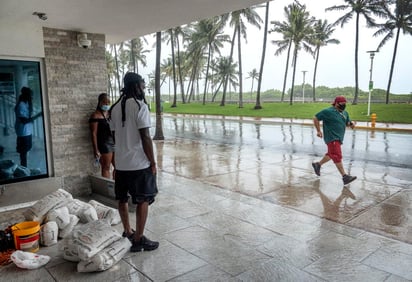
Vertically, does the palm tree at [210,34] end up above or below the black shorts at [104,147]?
above

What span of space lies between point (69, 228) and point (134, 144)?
5.45 feet

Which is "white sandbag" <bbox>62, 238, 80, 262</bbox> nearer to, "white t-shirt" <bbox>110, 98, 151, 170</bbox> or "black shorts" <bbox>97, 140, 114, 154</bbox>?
"white t-shirt" <bbox>110, 98, 151, 170</bbox>

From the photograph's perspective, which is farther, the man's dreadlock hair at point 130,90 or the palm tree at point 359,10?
the palm tree at point 359,10

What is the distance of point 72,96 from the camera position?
5742 mm

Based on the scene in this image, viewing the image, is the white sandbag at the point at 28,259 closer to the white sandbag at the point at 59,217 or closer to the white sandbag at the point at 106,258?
the white sandbag at the point at 106,258

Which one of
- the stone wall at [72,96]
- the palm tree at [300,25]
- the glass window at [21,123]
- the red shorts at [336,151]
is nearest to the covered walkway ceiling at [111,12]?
the stone wall at [72,96]

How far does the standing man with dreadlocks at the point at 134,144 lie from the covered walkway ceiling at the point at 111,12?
1704 mm

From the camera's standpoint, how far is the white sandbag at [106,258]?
10.2ft

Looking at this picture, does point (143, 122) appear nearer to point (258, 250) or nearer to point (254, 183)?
point (258, 250)

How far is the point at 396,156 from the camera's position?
31.3 ft

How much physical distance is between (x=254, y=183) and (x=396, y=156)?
556cm

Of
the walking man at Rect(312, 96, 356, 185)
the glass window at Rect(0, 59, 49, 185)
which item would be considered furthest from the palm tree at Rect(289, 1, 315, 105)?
the glass window at Rect(0, 59, 49, 185)

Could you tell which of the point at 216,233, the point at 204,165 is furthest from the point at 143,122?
the point at 204,165

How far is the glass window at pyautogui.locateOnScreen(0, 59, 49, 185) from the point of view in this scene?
5.16 m
